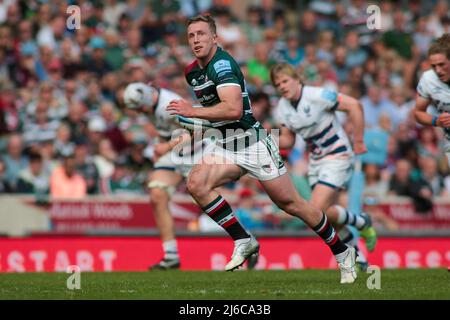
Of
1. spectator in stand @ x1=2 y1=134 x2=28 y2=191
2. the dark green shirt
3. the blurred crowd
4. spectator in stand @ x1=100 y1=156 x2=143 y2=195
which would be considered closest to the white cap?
the blurred crowd

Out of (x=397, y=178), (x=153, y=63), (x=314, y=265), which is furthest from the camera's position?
(x=153, y=63)

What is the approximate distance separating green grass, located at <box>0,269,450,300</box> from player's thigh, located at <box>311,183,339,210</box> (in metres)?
0.80

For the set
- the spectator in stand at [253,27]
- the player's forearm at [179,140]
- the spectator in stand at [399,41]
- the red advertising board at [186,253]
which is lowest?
the red advertising board at [186,253]

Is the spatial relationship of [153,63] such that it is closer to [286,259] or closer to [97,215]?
[97,215]

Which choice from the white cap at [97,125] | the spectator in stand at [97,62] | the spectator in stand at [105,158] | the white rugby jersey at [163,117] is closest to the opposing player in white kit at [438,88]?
Answer: the white rugby jersey at [163,117]

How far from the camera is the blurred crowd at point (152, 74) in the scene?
56.6ft

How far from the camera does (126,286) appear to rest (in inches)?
373

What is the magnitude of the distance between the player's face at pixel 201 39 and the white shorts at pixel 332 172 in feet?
10.6

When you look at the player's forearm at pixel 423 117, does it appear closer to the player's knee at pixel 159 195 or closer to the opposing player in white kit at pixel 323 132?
the opposing player in white kit at pixel 323 132

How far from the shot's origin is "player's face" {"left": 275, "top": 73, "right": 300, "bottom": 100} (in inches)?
464

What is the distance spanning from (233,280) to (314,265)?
4886 millimetres

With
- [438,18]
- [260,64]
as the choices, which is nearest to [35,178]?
[260,64]

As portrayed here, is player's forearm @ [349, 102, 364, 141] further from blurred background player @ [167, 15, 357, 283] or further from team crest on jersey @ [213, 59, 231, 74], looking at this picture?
team crest on jersey @ [213, 59, 231, 74]
